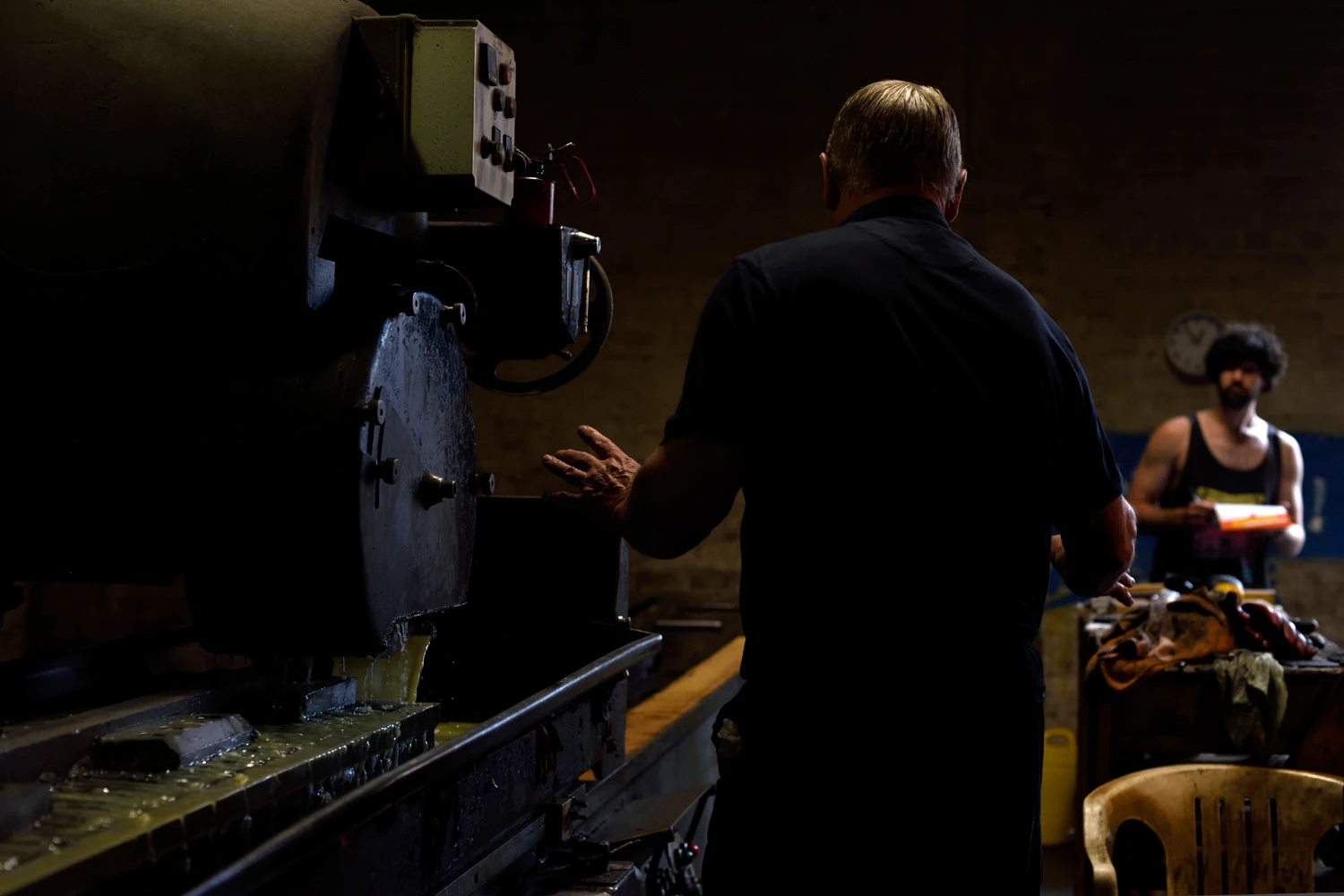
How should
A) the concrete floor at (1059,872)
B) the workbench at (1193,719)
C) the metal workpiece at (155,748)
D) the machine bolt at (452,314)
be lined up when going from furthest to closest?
the concrete floor at (1059,872) < the workbench at (1193,719) < the machine bolt at (452,314) < the metal workpiece at (155,748)

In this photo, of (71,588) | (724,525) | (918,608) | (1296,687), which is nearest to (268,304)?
(918,608)

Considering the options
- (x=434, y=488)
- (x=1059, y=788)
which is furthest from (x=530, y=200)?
(x=1059, y=788)

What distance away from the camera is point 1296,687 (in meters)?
3.06

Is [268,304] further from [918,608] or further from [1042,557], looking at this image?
[1042,557]

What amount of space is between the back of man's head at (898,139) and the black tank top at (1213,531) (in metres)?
3.11

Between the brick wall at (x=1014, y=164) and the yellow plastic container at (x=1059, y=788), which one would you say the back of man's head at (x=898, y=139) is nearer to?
the yellow plastic container at (x=1059, y=788)

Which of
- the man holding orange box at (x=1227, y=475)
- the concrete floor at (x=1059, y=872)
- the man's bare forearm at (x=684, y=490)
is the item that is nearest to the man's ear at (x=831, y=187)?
the man's bare forearm at (x=684, y=490)

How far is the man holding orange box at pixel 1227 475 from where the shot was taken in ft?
13.8

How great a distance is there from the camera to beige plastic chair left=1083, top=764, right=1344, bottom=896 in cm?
229

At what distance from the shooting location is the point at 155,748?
129 centimetres

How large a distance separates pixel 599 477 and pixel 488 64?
0.59 meters

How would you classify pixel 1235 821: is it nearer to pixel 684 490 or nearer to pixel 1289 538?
pixel 684 490

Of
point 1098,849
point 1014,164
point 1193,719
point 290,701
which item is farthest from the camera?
point 1014,164

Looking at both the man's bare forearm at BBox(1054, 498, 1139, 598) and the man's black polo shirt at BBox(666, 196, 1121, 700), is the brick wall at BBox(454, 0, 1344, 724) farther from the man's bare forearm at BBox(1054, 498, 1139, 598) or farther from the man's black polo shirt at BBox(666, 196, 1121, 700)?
the man's black polo shirt at BBox(666, 196, 1121, 700)
